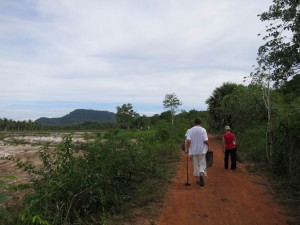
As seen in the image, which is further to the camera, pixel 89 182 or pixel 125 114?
pixel 125 114

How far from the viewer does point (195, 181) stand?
363 inches

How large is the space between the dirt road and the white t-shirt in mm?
859

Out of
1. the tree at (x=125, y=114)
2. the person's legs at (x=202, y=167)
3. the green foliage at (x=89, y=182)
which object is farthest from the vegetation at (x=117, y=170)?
the tree at (x=125, y=114)

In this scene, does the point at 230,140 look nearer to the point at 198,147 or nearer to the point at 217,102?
the point at 198,147

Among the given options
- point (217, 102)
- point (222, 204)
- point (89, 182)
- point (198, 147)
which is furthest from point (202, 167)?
point (217, 102)

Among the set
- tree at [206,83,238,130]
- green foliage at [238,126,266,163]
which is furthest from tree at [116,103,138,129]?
green foliage at [238,126,266,163]

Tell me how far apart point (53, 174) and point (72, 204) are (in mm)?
755

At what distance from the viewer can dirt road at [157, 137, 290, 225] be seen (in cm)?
615

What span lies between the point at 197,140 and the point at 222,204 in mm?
2029

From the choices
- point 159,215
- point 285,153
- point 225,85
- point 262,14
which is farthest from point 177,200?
point 225,85

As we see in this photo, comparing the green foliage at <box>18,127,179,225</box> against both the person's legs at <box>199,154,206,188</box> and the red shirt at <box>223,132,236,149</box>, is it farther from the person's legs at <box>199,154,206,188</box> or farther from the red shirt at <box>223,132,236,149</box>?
the red shirt at <box>223,132,236,149</box>

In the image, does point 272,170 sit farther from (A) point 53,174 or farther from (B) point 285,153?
(A) point 53,174

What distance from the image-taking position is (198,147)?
864 centimetres

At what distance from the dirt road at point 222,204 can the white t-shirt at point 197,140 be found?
0.86 metres
